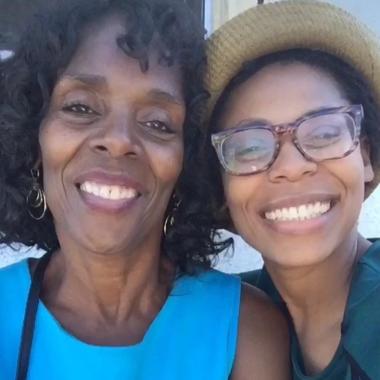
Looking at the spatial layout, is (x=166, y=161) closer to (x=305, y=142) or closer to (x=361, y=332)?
(x=305, y=142)

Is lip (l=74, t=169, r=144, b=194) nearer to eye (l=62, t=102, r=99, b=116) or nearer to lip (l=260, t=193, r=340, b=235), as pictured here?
eye (l=62, t=102, r=99, b=116)

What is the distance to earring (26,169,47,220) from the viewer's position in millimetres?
2330

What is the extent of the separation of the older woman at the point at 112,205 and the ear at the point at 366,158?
49cm

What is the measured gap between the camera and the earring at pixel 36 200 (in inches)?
91.7

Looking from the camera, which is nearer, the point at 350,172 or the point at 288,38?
the point at 350,172

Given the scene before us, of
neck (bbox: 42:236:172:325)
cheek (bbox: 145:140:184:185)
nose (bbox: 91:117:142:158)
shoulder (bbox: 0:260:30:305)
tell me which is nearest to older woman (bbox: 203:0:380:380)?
cheek (bbox: 145:140:184:185)

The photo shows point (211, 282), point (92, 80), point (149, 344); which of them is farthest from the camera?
point (211, 282)

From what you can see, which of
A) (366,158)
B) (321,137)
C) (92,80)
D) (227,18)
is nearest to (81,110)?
(92,80)

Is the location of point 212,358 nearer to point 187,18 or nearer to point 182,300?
point 182,300

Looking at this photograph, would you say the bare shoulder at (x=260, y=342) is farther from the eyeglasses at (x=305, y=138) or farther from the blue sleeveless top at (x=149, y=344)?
the eyeglasses at (x=305, y=138)

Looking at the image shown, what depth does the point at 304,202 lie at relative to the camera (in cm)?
204

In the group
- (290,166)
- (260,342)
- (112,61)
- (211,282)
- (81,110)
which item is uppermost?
(112,61)

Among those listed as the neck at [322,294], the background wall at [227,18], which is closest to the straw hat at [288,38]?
the neck at [322,294]

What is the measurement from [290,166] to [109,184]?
475mm
